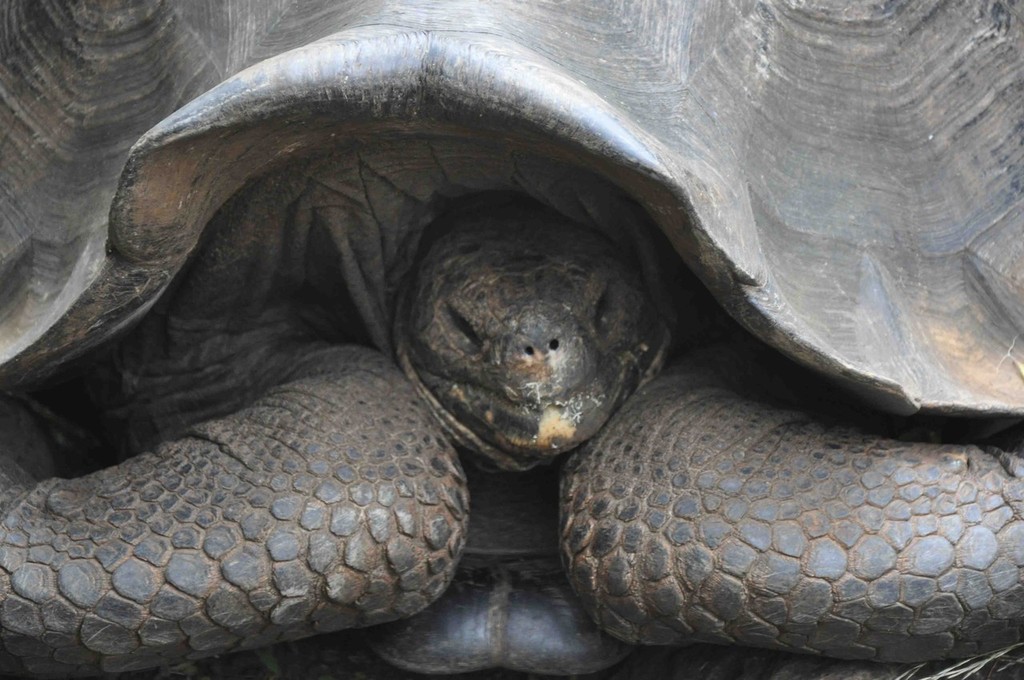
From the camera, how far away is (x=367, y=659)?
2.49 meters

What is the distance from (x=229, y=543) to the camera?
210cm

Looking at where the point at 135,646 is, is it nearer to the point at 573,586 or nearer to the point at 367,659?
the point at 367,659

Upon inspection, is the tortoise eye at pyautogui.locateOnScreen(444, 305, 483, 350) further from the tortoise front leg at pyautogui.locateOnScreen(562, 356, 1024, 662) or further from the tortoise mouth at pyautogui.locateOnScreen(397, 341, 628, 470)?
the tortoise front leg at pyautogui.locateOnScreen(562, 356, 1024, 662)

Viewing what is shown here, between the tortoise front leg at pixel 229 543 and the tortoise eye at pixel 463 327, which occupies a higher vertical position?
the tortoise eye at pixel 463 327

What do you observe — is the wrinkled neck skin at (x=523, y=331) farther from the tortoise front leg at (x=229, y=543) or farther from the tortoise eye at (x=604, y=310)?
the tortoise front leg at (x=229, y=543)

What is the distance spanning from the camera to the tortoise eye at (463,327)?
2.34 meters

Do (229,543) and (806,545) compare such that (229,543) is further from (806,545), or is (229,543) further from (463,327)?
(806,545)

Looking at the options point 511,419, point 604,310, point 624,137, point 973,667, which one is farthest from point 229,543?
point 973,667

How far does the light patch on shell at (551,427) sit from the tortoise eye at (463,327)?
0.57 feet

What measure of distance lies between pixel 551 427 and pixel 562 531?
0.17 meters

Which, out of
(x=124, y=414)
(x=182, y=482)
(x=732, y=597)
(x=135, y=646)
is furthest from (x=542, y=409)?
(x=124, y=414)

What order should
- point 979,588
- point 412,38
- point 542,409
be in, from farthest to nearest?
1. point 542,409
2. point 979,588
3. point 412,38

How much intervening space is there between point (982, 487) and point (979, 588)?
16 centimetres

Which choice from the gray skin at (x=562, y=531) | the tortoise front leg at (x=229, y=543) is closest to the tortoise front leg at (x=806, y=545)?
the gray skin at (x=562, y=531)
